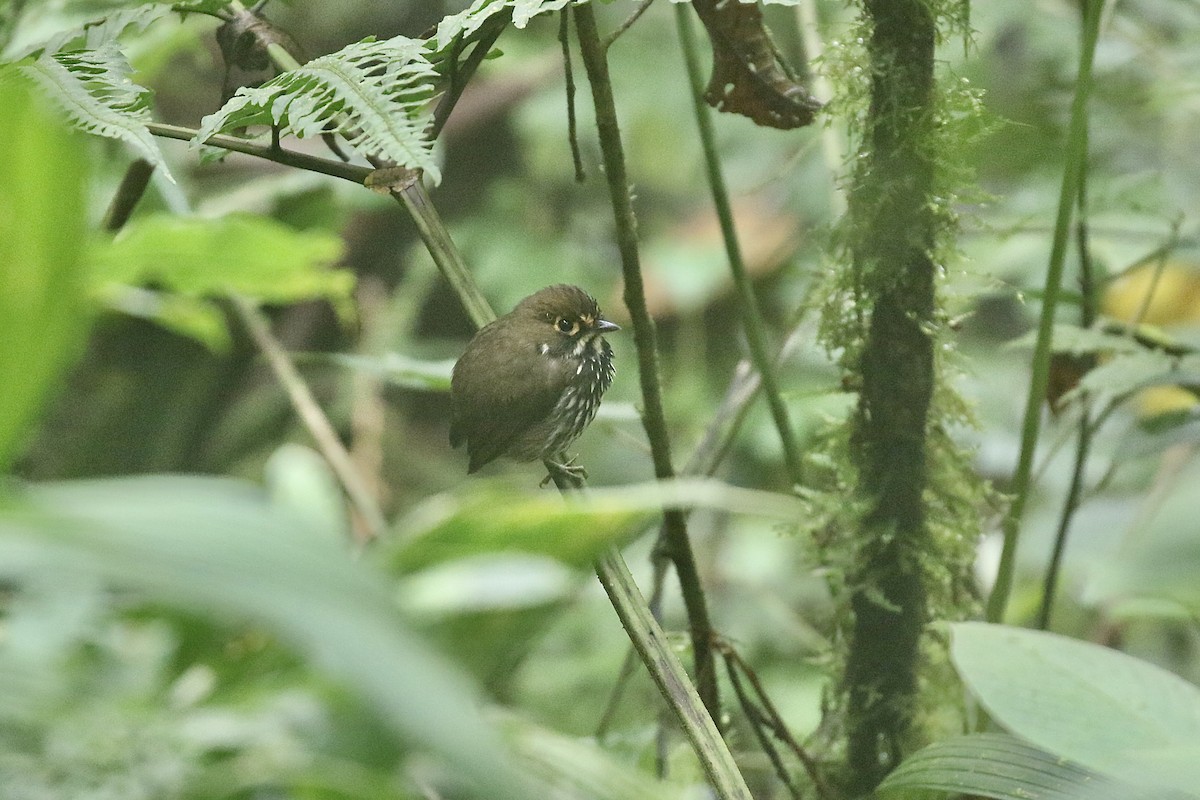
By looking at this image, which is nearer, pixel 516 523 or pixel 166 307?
pixel 516 523

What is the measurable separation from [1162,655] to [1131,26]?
1.96m

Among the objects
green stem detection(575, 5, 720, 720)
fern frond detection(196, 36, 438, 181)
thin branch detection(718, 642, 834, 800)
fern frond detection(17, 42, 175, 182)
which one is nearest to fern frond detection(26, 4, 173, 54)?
fern frond detection(17, 42, 175, 182)

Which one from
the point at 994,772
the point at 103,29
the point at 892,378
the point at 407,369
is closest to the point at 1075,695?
the point at 994,772

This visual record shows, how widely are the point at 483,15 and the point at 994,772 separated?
2.89ft

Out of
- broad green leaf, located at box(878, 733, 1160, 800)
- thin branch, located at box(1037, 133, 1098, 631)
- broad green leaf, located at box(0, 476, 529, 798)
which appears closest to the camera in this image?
broad green leaf, located at box(0, 476, 529, 798)

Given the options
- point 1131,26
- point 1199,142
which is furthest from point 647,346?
point 1199,142

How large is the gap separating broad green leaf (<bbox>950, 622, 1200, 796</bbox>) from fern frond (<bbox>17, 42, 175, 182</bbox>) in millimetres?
868

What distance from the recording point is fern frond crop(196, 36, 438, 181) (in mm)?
981

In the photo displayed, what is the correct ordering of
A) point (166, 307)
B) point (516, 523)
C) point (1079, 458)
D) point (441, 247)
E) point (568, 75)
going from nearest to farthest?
point (516, 523), point (441, 247), point (568, 75), point (1079, 458), point (166, 307)

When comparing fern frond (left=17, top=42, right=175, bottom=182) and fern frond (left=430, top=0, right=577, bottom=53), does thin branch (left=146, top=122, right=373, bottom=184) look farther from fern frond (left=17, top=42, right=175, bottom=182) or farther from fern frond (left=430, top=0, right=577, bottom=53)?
fern frond (left=430, top=0, right=577, bottom=53)

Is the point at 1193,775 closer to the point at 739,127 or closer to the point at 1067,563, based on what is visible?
the point at 1067,563

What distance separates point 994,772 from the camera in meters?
1.12

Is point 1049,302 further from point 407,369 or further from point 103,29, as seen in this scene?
point 103,29

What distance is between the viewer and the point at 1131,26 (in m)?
3.48
